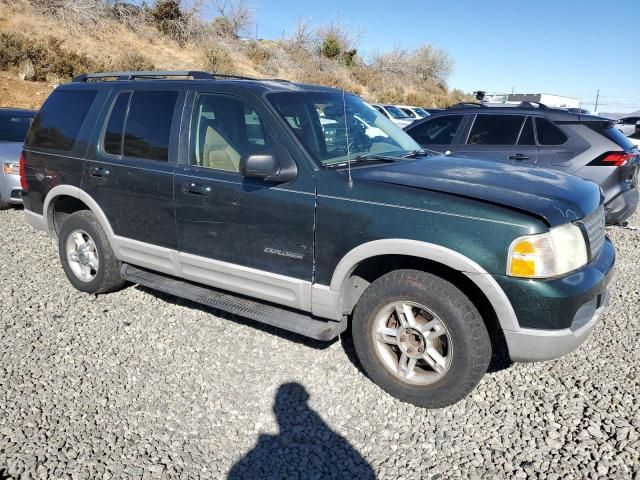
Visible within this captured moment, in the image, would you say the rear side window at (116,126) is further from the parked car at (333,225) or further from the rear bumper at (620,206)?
the rear bumper at (620,206)

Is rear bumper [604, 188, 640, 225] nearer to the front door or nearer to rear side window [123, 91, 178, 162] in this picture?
the front door

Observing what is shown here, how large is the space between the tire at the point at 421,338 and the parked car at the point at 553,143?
3349 millimetres

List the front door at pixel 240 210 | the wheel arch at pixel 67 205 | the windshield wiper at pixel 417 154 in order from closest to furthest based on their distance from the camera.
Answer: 1. the front door at pixel 240 210
2. the windshield wiper at pixel 417 154
3. the wheel arch at pixel 67 205

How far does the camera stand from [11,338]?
3.97 meters

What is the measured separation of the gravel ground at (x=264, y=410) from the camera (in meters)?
2.66

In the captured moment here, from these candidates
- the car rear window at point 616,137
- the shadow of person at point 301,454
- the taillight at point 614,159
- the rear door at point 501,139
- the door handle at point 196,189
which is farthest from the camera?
the rear door at point 501,139

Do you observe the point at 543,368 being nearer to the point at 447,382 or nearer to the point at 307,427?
the point at 447,382

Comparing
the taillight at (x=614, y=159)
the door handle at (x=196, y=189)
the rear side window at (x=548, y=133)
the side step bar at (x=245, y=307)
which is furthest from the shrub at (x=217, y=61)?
the door handle at (x=196, y=189)

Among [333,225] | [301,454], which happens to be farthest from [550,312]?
[301,454]

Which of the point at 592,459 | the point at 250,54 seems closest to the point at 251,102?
the point at 592,459

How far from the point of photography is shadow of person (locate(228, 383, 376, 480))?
2.61 metres

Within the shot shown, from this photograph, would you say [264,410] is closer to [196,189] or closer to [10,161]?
[196,189]

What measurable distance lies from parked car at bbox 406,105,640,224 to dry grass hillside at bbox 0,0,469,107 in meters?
16.7

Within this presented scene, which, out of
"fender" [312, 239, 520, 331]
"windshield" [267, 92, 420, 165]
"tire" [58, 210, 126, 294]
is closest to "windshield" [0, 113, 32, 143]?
"tire" [58, 210, 126, 294]
